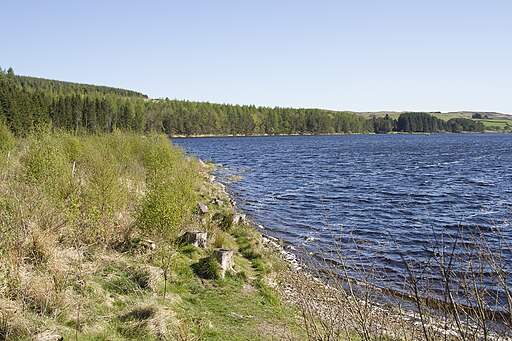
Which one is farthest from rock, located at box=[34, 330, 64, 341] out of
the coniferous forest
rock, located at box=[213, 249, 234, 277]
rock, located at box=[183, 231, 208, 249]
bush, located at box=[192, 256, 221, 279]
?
the coniferous forest

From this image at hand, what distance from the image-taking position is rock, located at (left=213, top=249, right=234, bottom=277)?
14.4 meters

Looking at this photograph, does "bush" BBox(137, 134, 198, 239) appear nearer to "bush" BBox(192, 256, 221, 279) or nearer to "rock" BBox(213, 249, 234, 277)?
"bush" BBox(192, 256, 221, 279)

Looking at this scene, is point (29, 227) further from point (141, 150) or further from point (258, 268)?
point (141, 150)

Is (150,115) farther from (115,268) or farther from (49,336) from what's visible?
(49,336)

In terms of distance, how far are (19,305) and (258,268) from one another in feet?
31.1

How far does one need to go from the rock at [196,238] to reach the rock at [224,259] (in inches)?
62.1

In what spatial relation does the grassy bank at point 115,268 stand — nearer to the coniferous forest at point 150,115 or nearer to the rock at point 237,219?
the rock at point 237,219

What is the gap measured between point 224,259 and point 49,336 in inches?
293

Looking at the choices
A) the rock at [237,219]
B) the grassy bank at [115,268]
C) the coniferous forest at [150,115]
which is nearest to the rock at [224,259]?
the grassy bank at [115,268]

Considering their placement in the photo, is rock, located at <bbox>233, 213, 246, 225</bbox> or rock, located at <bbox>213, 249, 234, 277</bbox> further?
rock, located at <bbox>233, 213, 246, 225</bbox>

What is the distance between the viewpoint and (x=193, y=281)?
13367 mm

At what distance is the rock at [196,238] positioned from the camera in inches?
645

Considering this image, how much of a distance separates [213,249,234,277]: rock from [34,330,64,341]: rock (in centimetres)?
684

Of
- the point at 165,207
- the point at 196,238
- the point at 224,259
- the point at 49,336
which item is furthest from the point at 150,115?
the point at 49,336
